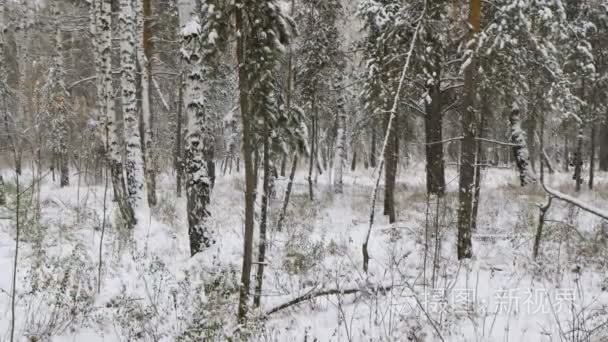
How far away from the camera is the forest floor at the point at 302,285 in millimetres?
4848

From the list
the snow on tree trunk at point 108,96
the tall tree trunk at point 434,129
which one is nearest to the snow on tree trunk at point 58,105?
the snow on tree trunk at point 108,96

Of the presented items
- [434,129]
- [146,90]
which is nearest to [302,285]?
[146,90]

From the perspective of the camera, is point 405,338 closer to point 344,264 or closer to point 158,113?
point 344,264

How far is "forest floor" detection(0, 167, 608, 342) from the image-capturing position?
485cm

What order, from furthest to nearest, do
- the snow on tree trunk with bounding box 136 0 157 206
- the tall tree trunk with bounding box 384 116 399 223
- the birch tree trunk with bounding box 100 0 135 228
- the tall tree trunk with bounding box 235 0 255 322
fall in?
the tall tree trunk with bounding box 384 116 399 223 → the snow on tree trunk with bounding box 136 0 157 206 → the birch tree trunk with bounding box 100 0 135 228 → the tall tree trunk with bounding box 235 0 255 322

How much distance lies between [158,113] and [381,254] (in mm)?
23882

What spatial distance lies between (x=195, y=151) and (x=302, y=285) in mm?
3271

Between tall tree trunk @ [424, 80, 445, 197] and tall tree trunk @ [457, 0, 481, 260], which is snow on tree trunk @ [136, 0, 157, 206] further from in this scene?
tall tree trunk @ [424, 80, 445, 197]

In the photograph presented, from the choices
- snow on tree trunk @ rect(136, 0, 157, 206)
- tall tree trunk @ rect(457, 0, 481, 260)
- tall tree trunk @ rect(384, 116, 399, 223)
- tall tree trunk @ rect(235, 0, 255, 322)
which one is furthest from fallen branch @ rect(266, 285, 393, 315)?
snow on tree trunk @ rect(136, 0, 157, 206)

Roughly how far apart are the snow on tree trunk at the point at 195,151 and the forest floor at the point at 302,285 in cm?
42

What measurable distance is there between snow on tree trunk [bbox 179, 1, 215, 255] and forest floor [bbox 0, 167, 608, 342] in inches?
16.4

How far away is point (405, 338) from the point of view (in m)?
4.82

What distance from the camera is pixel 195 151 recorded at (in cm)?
813

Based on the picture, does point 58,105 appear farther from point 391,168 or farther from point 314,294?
point 314,294
